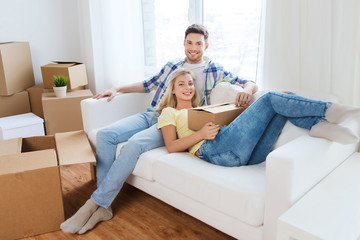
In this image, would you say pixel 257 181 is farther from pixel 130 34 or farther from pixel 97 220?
pixel 130 34

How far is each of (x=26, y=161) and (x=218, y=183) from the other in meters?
1.04

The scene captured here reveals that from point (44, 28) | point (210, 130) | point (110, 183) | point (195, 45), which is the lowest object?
Result: point (110, 183)

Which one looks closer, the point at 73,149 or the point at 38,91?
the point at 73,149

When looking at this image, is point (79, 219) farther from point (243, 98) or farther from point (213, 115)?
point (243, 98)

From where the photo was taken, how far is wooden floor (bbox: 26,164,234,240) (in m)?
1.82

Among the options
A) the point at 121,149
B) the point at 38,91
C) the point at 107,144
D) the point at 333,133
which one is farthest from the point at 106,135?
the point at 38,91

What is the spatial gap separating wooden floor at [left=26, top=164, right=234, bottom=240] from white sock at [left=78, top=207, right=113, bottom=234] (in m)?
0.03

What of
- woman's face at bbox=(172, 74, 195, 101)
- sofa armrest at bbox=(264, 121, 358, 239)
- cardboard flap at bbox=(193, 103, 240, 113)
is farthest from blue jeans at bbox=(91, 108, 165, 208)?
sofa armrest at bbox=(264, 121, 358, 239)

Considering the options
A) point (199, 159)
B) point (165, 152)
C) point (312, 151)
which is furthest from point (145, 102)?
point (312, 151)

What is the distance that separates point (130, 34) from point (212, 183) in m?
1.98

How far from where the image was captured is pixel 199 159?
5.99 ft

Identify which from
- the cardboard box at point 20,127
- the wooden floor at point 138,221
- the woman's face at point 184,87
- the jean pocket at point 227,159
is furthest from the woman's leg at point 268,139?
the cardboard box at point 20,127

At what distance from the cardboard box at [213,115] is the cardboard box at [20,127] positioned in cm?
168

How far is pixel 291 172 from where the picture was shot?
4.19 ft
